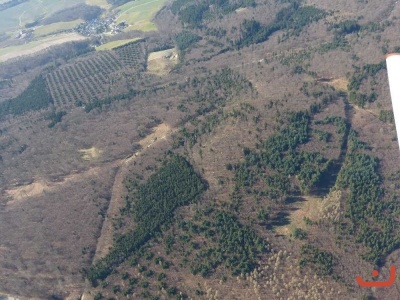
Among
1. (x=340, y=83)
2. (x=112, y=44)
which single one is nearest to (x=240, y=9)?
(x=112, y=44)

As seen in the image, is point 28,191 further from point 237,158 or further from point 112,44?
point 112,44

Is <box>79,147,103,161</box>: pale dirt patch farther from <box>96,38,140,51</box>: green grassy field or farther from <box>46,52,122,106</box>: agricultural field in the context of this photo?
<box>96,38,140,51</box>: green grassy field

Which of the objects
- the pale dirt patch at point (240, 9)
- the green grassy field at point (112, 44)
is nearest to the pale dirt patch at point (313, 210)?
the pale dirt patch at point (240, 9)

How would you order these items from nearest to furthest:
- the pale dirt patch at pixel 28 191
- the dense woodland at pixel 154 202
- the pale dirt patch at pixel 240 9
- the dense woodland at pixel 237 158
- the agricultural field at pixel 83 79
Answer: the dense woodland at pixel 237 158 → the dense woodland at pixel 154 202 → the pale dirt patch at pixel 28 191 → the agricultural field at pixel 83 79 → the pale dirt patch at pixel 240 9

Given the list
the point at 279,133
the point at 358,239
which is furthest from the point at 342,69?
the point at 358,239

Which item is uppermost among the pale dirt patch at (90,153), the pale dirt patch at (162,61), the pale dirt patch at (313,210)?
the pale dirt patch at (162,61)

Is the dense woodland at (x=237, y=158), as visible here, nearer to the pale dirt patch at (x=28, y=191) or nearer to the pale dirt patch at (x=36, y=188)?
the pale dirt patch at (x=36, y=188)
